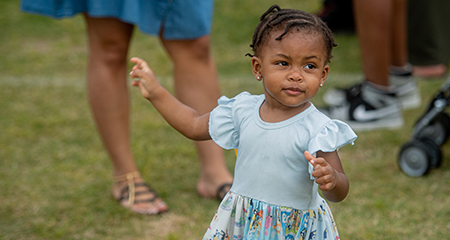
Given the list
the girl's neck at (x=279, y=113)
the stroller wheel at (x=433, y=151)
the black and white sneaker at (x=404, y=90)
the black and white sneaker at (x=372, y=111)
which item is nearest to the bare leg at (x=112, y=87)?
the girl's neck at (x=279, y=113)

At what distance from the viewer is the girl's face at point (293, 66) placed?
1400 millimetres

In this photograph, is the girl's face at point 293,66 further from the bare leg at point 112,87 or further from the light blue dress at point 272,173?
the bare leg at point 112,87

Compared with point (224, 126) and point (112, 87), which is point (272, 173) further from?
point (112, 87)

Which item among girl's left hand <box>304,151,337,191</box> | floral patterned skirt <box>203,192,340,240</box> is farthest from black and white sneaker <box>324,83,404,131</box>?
girl's left hand <box>304,151,337,191</box>

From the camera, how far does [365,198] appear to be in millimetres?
2588

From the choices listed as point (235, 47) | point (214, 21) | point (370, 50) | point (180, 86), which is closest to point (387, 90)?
point (370, 50)

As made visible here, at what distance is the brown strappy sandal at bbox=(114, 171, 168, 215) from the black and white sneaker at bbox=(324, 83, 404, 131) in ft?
5.31

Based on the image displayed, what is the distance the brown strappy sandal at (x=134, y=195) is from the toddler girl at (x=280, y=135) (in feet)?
3.17

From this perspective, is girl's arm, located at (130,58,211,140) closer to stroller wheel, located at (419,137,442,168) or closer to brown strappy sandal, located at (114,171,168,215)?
brown strappy sandal, located at (114,171,168,215)

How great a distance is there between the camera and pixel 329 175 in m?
1.33

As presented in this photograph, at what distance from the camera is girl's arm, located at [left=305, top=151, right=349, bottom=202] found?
1.31 m

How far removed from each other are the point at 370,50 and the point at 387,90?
33cm

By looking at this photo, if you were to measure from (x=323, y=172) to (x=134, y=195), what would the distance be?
147 centimetres

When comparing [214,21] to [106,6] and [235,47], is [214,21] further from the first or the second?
[106,6]
